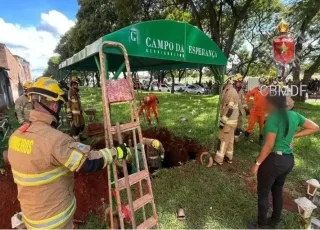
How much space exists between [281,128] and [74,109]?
5783 millimetres

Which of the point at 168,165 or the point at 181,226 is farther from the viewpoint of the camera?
the point at 168,165

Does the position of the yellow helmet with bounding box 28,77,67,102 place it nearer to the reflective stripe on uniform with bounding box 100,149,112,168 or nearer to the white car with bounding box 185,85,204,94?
the reflective stripe on uniform with bounding box 100,149,112,168

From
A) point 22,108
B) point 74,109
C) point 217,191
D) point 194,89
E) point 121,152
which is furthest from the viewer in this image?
point 194,89

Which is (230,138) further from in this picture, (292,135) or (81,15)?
(81,15)

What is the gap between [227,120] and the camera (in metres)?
5.15

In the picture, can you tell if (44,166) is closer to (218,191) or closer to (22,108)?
(218,191)

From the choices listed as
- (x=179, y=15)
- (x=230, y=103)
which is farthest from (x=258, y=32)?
(x=230, y=103)

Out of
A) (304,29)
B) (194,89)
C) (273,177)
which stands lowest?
(194,89)

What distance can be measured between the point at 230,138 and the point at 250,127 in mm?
1969

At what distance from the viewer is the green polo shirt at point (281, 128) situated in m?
2.83

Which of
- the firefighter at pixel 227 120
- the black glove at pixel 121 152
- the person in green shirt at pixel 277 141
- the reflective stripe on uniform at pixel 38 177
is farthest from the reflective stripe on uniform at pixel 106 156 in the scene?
the firefighter at pixel 227 120

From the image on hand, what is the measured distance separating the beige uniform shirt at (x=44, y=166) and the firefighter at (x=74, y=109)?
514cm

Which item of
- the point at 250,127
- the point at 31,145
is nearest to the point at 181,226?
the point at 31,145

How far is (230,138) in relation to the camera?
5293 mm
